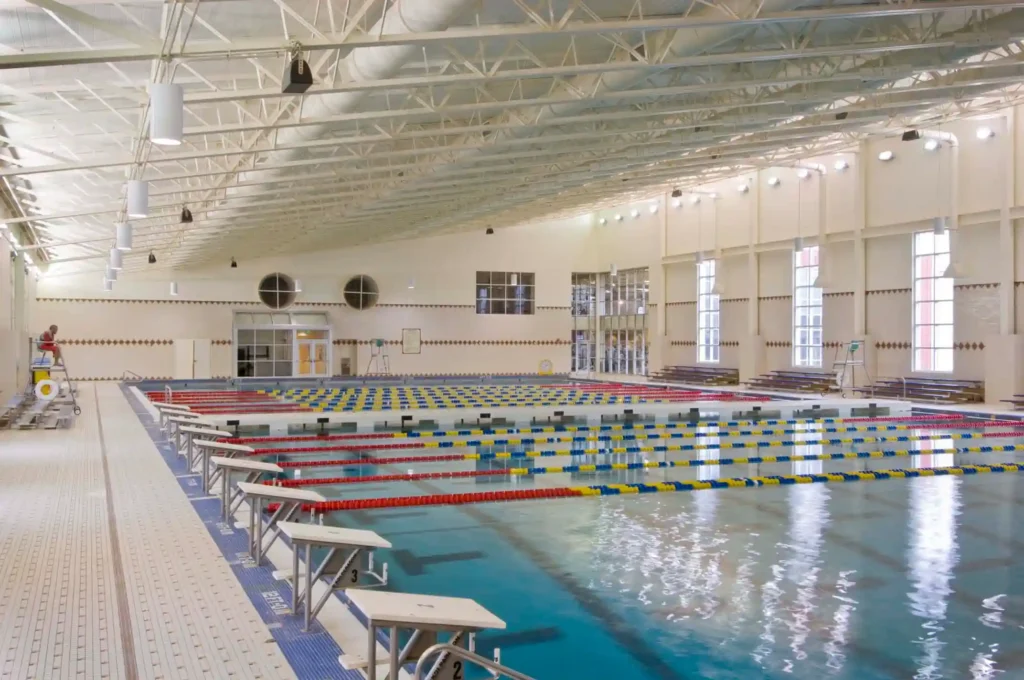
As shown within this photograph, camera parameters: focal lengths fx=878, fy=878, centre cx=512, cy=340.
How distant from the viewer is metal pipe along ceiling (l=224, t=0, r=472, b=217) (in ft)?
21.8

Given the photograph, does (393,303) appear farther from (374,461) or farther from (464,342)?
(374,461)

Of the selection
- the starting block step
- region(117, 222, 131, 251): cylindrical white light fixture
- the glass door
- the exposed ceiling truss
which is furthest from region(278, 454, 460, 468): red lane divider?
the glass door

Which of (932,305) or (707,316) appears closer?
(932,305)

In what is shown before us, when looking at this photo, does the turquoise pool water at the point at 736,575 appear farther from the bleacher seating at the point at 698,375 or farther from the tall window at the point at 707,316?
the tall window at the point at 707,316

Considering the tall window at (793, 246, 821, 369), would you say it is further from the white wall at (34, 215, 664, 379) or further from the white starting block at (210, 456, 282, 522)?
the white starting block at (210, 456, 282, 522)

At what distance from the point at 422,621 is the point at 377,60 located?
21.5 ft

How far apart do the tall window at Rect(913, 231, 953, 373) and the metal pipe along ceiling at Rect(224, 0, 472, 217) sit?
45.7ft

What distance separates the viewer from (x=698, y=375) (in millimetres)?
26094

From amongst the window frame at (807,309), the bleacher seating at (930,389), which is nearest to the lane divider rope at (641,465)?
the bleacher seating at (930,389)

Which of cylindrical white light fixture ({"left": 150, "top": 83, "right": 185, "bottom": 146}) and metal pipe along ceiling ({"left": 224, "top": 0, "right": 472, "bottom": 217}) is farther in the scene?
metal pipe along ceiling ({"left": 224, "top": 0, "right": 472, "bottom": 217})

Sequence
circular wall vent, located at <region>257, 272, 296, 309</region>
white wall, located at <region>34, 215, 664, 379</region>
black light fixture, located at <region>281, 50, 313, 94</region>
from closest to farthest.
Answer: black light fixture, located at <region>281, 50, 313, 94</region>
white wall, located at <region>34, 215, 664, 379</region>
circular wall vent, located at <region>257, 272, 296, 309</region>

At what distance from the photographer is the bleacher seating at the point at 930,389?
17703mm

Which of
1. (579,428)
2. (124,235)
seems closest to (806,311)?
(579,428)

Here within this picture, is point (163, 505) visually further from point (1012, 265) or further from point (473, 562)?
point (1012, 265)
